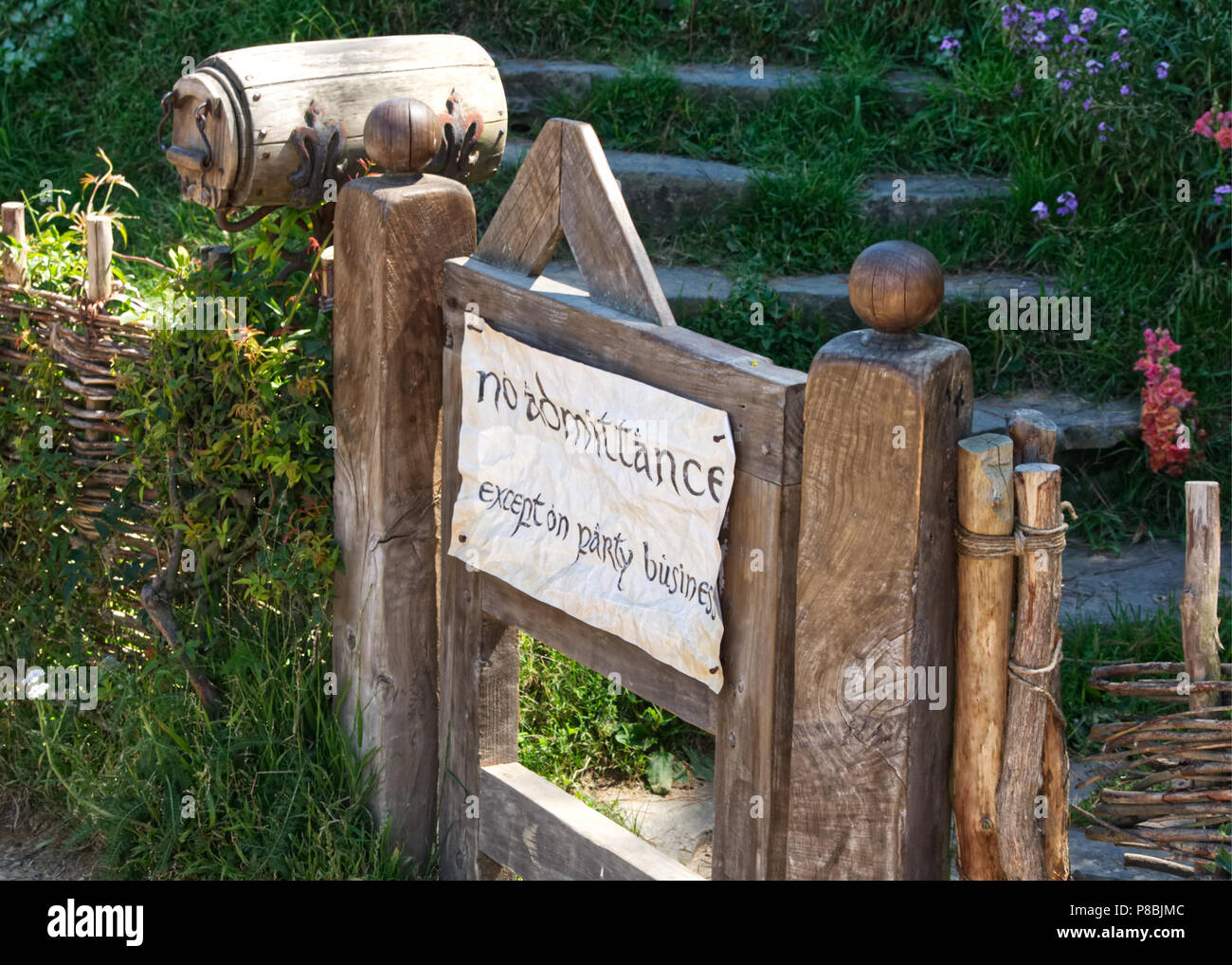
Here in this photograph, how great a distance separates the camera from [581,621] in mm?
2773

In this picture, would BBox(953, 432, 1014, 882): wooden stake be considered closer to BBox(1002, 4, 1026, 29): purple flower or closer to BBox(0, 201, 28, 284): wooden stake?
BBox(0, 201, 28, 284): wooden stake

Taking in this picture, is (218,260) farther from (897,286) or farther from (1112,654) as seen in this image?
(1112,654)

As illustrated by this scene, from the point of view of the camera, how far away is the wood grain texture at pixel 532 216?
8.95ft

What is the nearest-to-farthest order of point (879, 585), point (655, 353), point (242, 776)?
point (879, 585), point (655, 353), point (242, 776)

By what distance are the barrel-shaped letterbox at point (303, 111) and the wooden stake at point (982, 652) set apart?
1641 mm


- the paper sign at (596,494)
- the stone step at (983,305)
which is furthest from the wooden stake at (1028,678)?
the stone step at (983,305)

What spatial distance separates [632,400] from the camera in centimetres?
254

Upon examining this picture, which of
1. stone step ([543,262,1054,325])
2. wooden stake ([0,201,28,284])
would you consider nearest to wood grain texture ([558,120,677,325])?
wooden stake ([0,201,28,284])

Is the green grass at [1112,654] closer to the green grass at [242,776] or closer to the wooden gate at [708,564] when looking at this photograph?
the wooden gate at [708,564]

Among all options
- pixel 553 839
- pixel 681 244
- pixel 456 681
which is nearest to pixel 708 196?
pixel 681 244

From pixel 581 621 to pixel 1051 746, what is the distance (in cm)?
93

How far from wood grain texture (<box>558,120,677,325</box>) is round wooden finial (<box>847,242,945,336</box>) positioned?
0.51m
